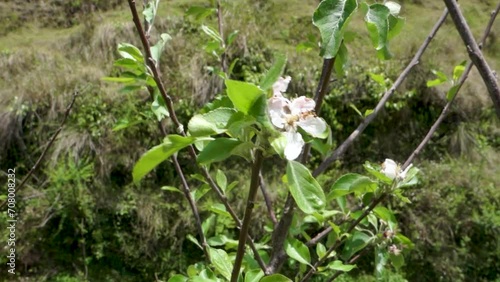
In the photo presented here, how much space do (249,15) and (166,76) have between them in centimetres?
90

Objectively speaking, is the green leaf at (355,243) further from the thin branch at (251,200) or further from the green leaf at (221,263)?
the thin branch at (251,200)

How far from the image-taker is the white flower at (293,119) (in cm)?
35

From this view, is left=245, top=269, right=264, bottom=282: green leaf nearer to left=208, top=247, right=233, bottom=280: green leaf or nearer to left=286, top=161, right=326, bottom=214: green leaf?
left=208, top=247, right=233, bottom=280: green leaf

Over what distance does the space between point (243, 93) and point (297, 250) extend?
46 centimetres

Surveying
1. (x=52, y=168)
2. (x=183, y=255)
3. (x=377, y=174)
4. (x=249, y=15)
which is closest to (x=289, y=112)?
(x=377, y=174)

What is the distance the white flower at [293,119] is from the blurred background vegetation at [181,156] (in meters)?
2.02

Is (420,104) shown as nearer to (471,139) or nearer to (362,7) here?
(471,139)

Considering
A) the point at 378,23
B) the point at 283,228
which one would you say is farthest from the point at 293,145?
the point at 283,228

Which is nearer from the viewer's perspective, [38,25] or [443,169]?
[443,169]

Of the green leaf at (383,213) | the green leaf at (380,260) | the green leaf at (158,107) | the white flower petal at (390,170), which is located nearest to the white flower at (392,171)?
the white flower petal at (390,170)

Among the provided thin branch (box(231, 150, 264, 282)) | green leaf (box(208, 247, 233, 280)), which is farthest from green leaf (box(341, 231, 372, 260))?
thin branch (box(231, 150, 264, 282))

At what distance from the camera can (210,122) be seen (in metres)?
0.33

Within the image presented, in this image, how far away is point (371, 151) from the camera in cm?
299

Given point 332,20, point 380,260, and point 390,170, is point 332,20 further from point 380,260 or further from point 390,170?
point 380,260
